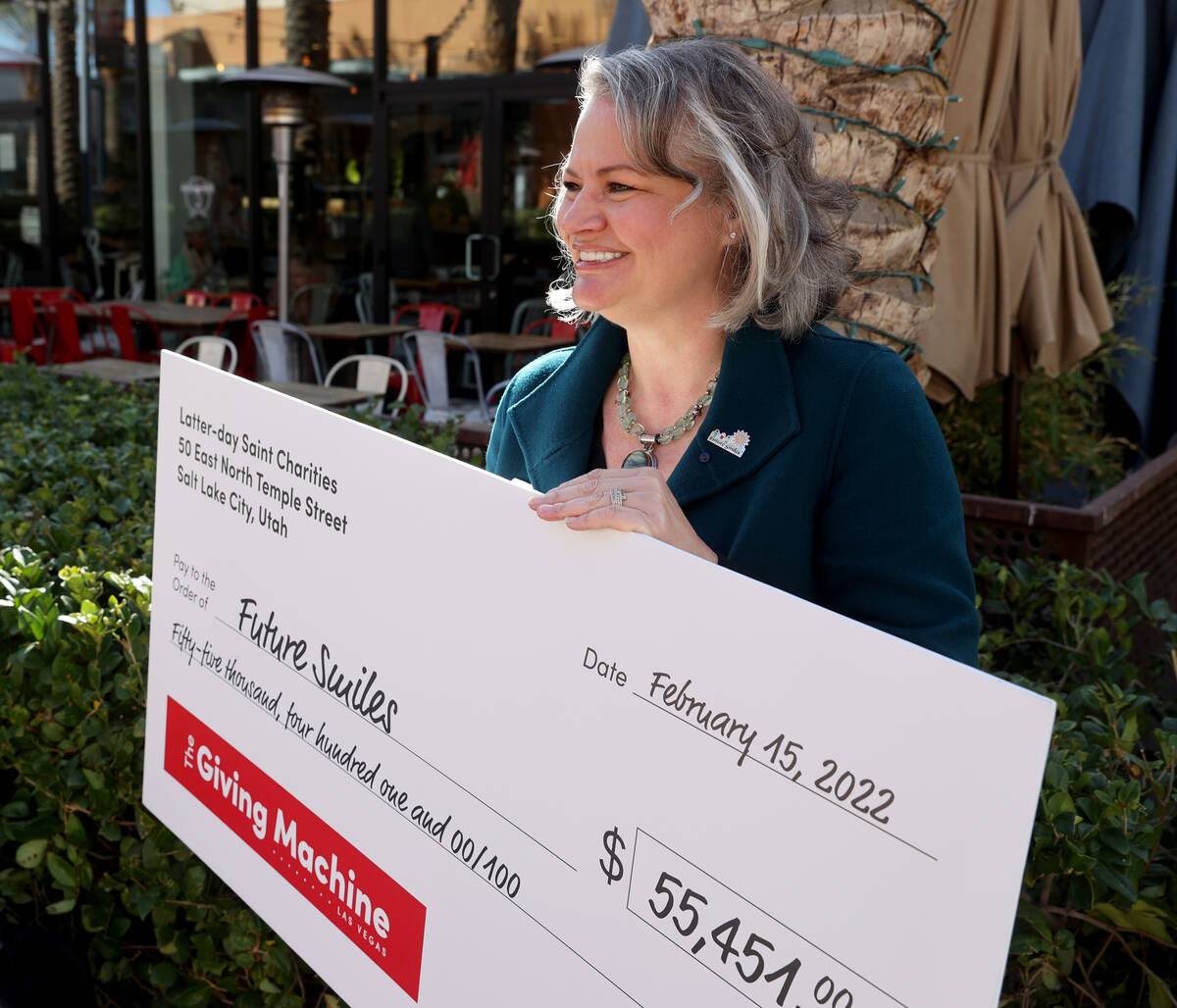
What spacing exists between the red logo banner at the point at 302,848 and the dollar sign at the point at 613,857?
0.34 m

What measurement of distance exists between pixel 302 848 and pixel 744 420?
2.81 ft

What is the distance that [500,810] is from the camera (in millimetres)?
1320

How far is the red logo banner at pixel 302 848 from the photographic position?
1.47 meters

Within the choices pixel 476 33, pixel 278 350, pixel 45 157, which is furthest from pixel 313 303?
pixel 45 157

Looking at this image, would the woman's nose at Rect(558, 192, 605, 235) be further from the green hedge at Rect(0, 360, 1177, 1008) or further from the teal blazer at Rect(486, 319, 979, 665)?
the green hedge at Rect(0, 360, 1177, 1008)

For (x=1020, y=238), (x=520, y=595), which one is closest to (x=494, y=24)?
(x=1020, y=238)

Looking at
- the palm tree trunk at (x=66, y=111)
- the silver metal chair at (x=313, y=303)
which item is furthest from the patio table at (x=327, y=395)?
the palm tree trunk at (x=66, y=111)

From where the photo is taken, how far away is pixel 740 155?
5.20ft

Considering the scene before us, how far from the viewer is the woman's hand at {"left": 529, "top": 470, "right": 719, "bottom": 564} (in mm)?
1233

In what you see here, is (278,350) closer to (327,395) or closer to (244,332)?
(244,332)

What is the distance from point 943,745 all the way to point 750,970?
12.2 inches

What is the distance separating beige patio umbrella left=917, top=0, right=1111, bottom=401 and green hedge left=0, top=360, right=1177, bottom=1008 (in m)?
1.32

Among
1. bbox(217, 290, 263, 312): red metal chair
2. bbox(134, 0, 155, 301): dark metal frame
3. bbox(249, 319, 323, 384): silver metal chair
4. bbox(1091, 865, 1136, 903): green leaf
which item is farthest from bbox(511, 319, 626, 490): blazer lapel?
bbox(134, 0, 155, 301): dark metal frame

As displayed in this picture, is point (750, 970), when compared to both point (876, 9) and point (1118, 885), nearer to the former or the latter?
point (1118, 885)
